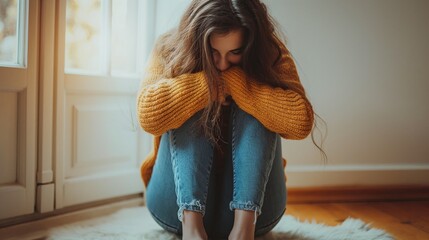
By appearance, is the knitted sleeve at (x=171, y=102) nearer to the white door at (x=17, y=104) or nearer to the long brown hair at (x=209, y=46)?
the long brown hair at (x=209, y=46)

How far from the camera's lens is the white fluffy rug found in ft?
3.42

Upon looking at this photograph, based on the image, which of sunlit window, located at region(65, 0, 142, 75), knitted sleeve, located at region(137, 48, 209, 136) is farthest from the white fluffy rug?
sunlit window, located at region(65, 0, 142, 75)

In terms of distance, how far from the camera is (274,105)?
849mm

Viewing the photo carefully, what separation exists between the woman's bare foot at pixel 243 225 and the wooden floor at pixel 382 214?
0.55 m

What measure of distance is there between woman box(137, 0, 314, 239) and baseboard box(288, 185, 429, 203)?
562 mm

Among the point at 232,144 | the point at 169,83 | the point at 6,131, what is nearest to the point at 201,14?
the point at 169,83

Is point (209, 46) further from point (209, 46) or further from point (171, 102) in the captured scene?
point (171, 102)

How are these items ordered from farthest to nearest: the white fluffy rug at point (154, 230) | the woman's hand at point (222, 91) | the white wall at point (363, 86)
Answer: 1. the white wall at point (363, 86)
2. the white fluffy rug at point (154, 230)
3. the woman's hand at point (222, 91)

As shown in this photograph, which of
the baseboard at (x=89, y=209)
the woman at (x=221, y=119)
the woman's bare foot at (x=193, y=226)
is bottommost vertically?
the baseboard at (x=89, y=209)

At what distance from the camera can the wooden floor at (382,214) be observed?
1195 millimetres

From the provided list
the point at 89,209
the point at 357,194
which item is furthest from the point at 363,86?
the point at 89,209

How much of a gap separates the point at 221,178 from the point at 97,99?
0.57 metres

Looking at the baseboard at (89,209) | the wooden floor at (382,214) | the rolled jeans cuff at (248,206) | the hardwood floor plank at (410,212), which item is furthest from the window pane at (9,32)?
the hardwood floor plank at (410,212)

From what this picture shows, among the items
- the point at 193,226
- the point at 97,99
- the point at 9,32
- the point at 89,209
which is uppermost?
the point at 9,32
